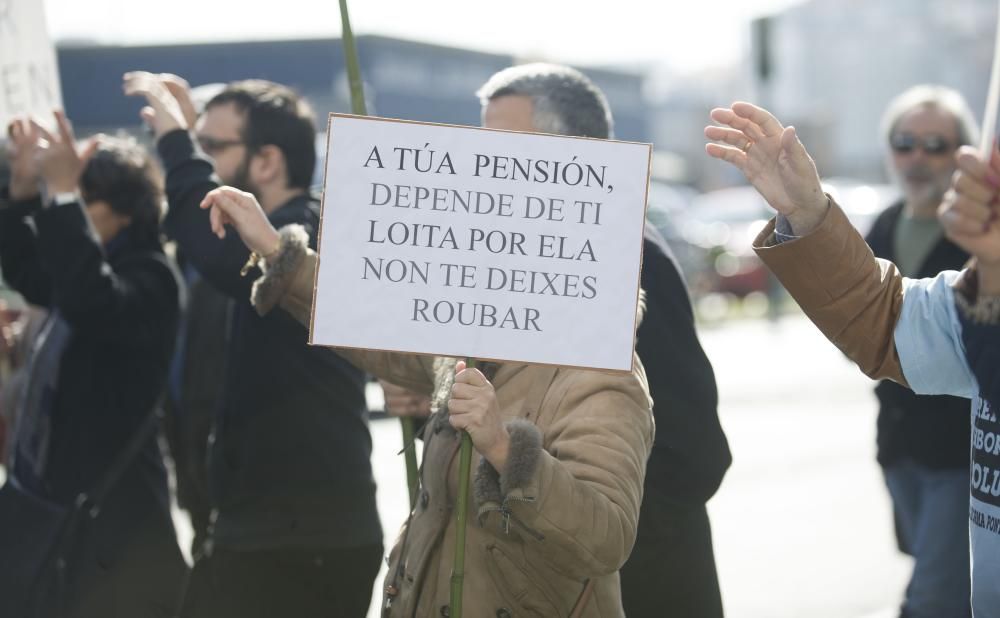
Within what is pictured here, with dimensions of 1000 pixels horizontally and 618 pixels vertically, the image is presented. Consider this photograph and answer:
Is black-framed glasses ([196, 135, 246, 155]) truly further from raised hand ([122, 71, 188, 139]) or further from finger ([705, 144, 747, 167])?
finger ([705, 144, 747, 167])

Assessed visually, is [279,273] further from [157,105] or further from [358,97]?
[157,105]

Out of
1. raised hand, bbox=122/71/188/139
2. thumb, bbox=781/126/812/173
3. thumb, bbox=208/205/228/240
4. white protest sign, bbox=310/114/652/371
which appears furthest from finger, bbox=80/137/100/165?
thumb, bbox=781/126/812/173

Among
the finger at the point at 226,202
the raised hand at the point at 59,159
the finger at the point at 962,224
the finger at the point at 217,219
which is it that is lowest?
the finger at the point at 962,224

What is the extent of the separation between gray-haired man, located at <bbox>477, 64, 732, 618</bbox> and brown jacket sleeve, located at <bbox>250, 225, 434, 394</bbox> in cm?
53

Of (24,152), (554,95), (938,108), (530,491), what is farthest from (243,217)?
(938,108)

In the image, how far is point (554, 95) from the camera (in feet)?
11.3

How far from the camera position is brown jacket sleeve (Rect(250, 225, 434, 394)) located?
3295mm

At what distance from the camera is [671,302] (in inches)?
135

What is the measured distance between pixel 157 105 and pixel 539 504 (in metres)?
1.78

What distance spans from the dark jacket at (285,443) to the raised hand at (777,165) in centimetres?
147

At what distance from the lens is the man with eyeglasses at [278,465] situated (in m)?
3.75

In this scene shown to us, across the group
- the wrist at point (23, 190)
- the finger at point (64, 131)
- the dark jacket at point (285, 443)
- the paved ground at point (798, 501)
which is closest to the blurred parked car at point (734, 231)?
the paved ground at point (798, 501)

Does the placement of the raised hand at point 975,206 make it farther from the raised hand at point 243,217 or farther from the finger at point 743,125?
the raised hand at point 243,217

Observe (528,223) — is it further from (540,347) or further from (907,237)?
(907,237)
